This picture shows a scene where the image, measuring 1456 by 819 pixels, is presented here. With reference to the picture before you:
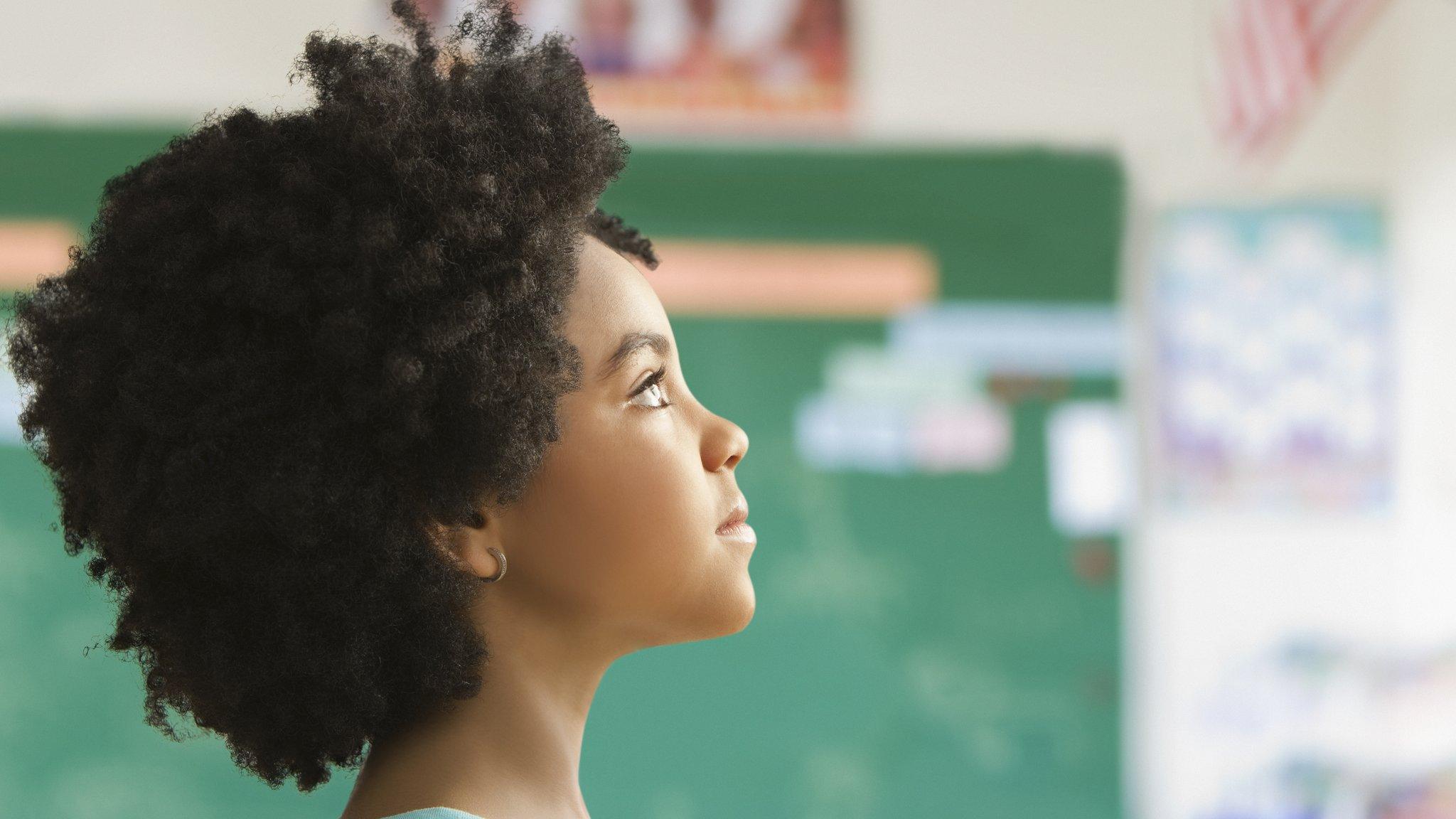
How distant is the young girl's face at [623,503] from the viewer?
0.90 m

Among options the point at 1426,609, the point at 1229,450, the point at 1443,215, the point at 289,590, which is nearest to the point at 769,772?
the point at 1229,450

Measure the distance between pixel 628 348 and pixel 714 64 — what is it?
7.51 ft

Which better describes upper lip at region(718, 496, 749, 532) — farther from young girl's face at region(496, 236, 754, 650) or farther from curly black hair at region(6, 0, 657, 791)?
curly black hair at region(6, 0, 657, 791)

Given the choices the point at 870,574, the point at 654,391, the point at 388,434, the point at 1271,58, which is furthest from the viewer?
the point at 870,574

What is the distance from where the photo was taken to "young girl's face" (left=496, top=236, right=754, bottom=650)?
900 mm

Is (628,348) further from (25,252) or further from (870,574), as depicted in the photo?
(25,252)

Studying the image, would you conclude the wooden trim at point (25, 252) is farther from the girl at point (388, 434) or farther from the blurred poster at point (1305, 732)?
the blurred poster at point (1305, 732)

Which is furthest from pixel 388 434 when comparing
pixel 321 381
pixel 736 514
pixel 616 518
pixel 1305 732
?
pixel 1305 732

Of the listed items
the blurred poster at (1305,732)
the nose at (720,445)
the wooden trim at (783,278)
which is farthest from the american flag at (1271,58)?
the nose at (720,445)

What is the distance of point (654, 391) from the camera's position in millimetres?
943

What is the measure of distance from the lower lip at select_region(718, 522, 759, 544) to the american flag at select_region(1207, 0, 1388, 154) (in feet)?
5.48

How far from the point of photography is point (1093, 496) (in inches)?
121

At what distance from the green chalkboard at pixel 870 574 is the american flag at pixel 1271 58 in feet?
1.11

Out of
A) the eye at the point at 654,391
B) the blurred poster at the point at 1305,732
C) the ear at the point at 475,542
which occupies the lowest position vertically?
the blurred poster at the point at 1305,732
